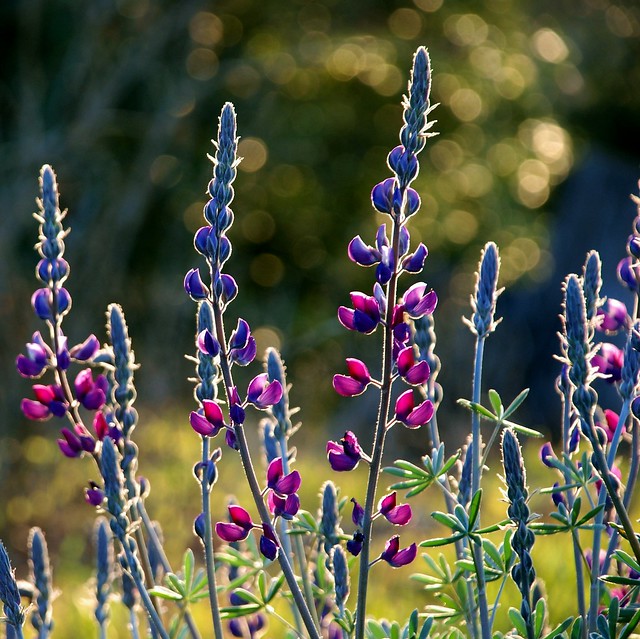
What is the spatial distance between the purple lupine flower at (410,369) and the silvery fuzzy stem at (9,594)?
661 millimetres

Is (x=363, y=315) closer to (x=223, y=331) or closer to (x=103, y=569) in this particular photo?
(x=223, y=331)

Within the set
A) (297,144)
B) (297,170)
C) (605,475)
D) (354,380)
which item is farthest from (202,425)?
(297,170)

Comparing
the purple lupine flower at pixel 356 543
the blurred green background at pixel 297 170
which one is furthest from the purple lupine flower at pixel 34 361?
the blurred green background at pixel 297 170

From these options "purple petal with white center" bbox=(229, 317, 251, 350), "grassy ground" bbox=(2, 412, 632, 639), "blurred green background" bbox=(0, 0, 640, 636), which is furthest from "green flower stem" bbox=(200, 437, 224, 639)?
"blurred green background" bbox=(0, 0, 640, 636)

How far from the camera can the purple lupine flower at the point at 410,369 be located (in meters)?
1.28

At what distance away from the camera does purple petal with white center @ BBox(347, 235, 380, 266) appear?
1.32 meters

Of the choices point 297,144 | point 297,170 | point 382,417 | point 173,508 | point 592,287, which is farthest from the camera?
point 297,170

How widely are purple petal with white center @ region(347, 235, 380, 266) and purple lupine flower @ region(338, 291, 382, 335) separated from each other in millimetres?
49

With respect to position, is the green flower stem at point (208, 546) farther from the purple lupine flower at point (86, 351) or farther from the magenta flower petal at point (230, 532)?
the purple lupine flower at point (86, 351)

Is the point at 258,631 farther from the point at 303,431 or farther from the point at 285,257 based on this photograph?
the point at 285,257

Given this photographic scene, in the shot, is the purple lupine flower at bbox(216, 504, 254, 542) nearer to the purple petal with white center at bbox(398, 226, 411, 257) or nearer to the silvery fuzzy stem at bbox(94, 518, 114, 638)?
the purple petal with white center at bbox(398, 226, 411, 257)

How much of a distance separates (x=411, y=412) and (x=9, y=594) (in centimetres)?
66

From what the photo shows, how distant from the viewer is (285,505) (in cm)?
137

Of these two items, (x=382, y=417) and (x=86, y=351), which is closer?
(x=382, y=417)
